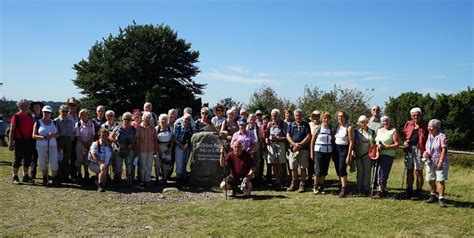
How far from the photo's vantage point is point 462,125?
1630 inches

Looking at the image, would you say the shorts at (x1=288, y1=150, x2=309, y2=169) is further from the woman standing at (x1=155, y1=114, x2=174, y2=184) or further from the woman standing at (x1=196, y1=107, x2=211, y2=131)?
the woman standing at (x1=155, y1=114, x2=174, y2=184)

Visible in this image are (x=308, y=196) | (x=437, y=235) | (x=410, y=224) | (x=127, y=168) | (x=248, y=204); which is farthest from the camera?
(x=127, y=168)

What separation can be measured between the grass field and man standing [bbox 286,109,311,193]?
0.72m

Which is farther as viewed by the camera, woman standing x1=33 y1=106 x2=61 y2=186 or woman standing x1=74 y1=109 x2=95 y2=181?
woman standing x1=74 y1=109 x2=95 y2=181

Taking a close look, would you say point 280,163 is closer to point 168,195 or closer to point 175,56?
point 168,195

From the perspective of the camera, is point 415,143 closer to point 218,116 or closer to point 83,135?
point 218,116

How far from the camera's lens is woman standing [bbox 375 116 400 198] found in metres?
9.80

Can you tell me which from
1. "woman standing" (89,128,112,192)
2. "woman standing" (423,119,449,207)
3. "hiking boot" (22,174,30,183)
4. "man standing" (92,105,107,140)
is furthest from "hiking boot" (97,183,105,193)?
"woman standing" (423,119,449,207)

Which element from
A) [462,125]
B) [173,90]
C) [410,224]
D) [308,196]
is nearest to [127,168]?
[308,196]

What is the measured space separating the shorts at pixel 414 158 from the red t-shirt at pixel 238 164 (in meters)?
3.65

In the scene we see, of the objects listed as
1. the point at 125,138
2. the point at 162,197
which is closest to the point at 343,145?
the point at 162,197

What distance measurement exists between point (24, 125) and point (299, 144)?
6.79 m

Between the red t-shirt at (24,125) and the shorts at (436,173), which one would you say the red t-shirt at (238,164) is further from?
the red t-shirt at (24,125)

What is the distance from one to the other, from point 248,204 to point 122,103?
1407 inches
